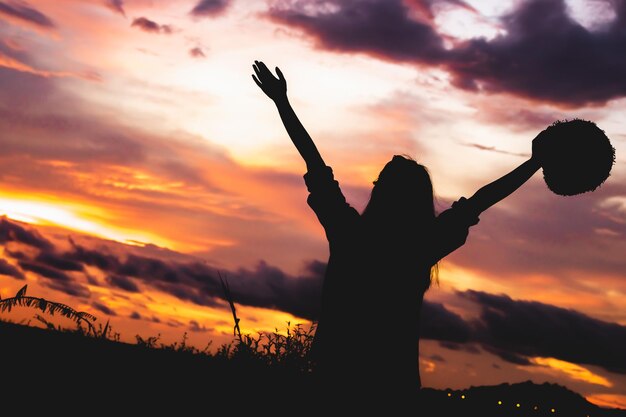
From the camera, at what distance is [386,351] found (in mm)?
4477

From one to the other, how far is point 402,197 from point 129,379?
2212mm

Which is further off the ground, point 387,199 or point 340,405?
point 387,199

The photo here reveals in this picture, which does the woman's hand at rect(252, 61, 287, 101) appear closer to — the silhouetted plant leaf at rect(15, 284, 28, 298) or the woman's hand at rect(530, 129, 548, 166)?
the woman's hand at rect(530, 129, 548, 166)

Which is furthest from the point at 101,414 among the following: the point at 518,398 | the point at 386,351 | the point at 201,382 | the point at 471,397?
the point at 518,398

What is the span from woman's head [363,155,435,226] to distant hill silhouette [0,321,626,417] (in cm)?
128

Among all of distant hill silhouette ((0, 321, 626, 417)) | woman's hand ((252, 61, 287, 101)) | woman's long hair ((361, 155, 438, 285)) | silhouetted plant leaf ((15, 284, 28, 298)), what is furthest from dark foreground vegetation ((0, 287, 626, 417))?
silhouetted plant leaf ((15, 284, 28, 298))

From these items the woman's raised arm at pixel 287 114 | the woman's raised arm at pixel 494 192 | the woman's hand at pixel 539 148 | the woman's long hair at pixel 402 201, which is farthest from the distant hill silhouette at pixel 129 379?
the woman's hand at pixel 539 148

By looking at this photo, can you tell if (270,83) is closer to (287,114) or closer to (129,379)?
(287,114)

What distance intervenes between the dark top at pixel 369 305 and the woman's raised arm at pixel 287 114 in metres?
0.42

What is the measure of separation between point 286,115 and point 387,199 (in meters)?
1.03

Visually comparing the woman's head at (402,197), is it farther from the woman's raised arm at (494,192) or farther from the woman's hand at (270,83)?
the woman's hand at (270,83)

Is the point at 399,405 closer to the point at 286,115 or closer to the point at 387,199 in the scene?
the point at 387,199

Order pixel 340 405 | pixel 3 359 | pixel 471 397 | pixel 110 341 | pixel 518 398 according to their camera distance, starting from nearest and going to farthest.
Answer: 1. pixel 3 359
2. pixel 340 405
3. pixel 110 341
4. pixel 471 397
5. pixel 518 398

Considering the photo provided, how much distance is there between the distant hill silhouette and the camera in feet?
12.5
